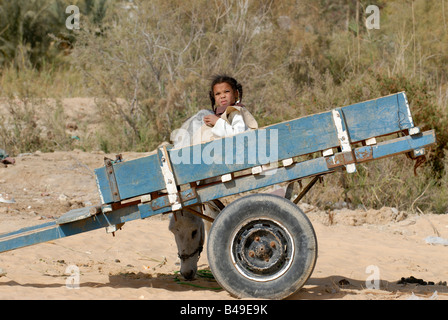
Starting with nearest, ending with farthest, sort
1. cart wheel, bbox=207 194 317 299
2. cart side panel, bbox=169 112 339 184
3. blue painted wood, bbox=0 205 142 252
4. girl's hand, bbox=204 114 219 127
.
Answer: cart wheel, bbox=207 194 317 299 → cart side panel, bbox=169 112 339 184 → blue painted wood, bbox=0 205 142 252 → girl's hand, bbox=204 114 219 127

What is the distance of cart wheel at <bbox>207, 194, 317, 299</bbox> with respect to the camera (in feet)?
12.8

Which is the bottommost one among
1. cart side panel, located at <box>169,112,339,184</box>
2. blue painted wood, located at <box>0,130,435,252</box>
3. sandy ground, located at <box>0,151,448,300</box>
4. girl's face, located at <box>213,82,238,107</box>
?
sandy ground, located at <box>0,151,448,300</box>

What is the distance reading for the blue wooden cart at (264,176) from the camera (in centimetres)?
396

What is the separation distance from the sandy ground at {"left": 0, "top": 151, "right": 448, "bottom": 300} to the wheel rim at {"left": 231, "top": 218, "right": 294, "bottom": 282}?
31 centimetres

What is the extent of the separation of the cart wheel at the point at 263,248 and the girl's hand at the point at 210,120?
35.2 inches

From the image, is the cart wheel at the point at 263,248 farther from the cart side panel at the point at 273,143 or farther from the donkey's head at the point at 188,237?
the donkey's head at the point at 188,237

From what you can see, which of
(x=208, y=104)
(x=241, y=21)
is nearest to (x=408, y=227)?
(x=208, y=104)

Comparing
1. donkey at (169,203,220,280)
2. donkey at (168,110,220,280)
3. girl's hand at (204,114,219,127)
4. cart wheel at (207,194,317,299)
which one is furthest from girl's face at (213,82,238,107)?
cart wheel at (207,194,317,299)

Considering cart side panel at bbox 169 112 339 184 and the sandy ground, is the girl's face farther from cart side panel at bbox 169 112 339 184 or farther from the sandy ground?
the sandy ground

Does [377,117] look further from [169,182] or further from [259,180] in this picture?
[169,182]

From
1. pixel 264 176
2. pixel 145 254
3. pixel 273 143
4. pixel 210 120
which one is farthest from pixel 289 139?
pixel 145 254

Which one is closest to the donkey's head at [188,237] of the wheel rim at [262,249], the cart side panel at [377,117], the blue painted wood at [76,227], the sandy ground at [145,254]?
the sandy ground at [145,254]

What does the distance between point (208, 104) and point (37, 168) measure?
3.27 meters
